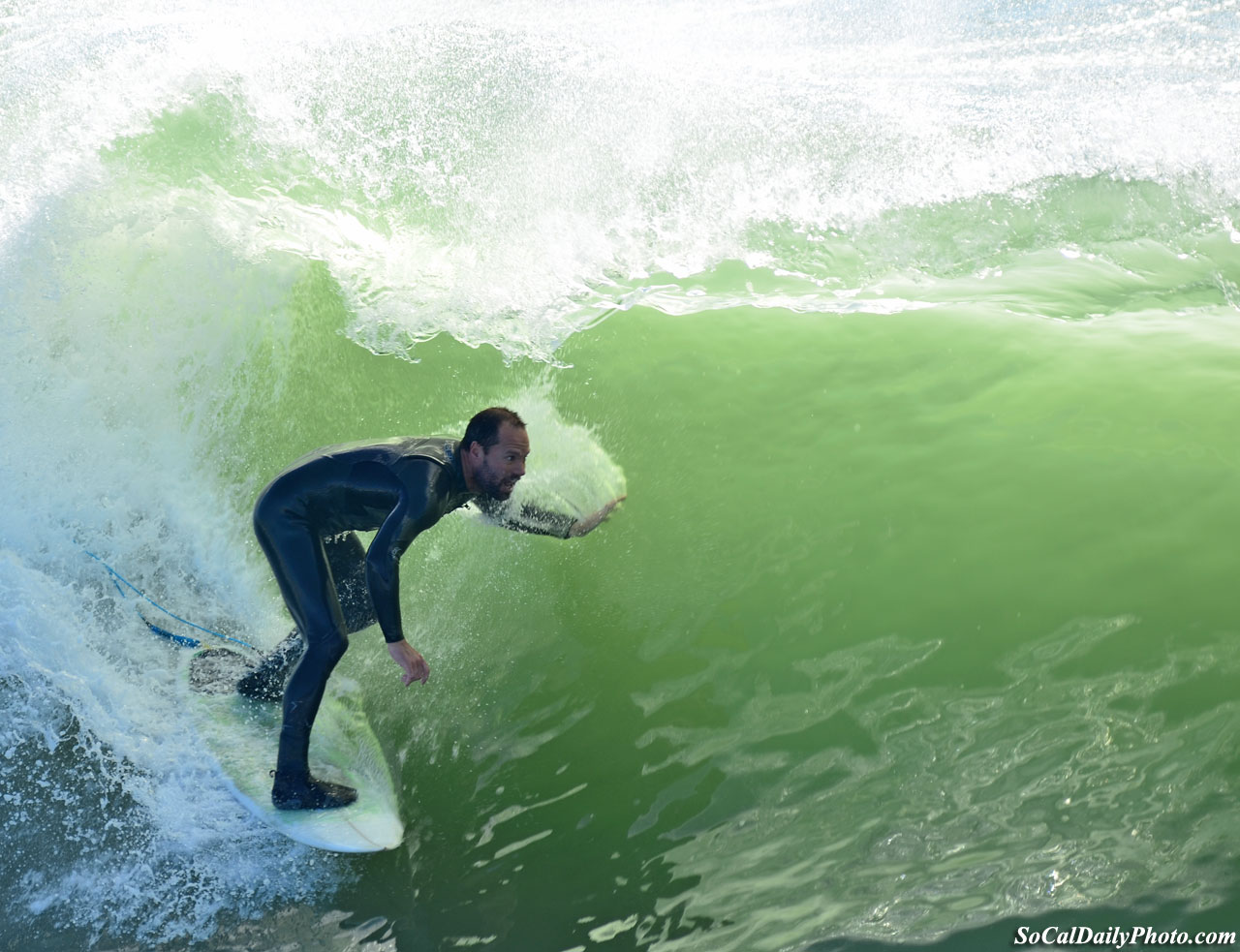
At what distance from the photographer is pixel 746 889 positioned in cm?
252

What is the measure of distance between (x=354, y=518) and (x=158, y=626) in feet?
3.33

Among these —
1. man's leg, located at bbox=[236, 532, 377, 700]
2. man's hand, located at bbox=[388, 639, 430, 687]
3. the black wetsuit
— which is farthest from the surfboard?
man's hand, located at bbox=[388, 639, 430, 687]

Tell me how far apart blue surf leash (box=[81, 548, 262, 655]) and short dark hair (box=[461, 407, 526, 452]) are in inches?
50.2

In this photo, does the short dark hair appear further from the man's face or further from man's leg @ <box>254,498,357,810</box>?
man's leg @ <box>254,498,357,810</box>

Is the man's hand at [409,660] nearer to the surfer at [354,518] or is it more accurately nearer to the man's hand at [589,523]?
the surfer at [354,518]

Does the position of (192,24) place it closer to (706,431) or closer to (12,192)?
(12,192)

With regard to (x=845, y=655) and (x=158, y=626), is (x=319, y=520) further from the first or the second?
(x=845, y=655)

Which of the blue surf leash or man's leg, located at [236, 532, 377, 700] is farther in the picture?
the blue surf leash

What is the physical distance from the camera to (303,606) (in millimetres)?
2592

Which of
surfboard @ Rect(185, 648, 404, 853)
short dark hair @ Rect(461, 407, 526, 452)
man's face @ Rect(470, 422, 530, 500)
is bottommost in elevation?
surfboard @ Rect(185, 648, 404, 853)

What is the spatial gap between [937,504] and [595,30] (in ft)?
10.4

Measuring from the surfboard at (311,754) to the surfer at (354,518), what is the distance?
6 cm

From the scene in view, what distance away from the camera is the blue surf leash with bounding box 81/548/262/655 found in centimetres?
313

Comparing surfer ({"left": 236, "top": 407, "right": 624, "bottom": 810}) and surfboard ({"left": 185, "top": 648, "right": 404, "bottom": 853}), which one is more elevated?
surfer ({"left": 236, "top": 407, "right": 624, "bottom": 810})
